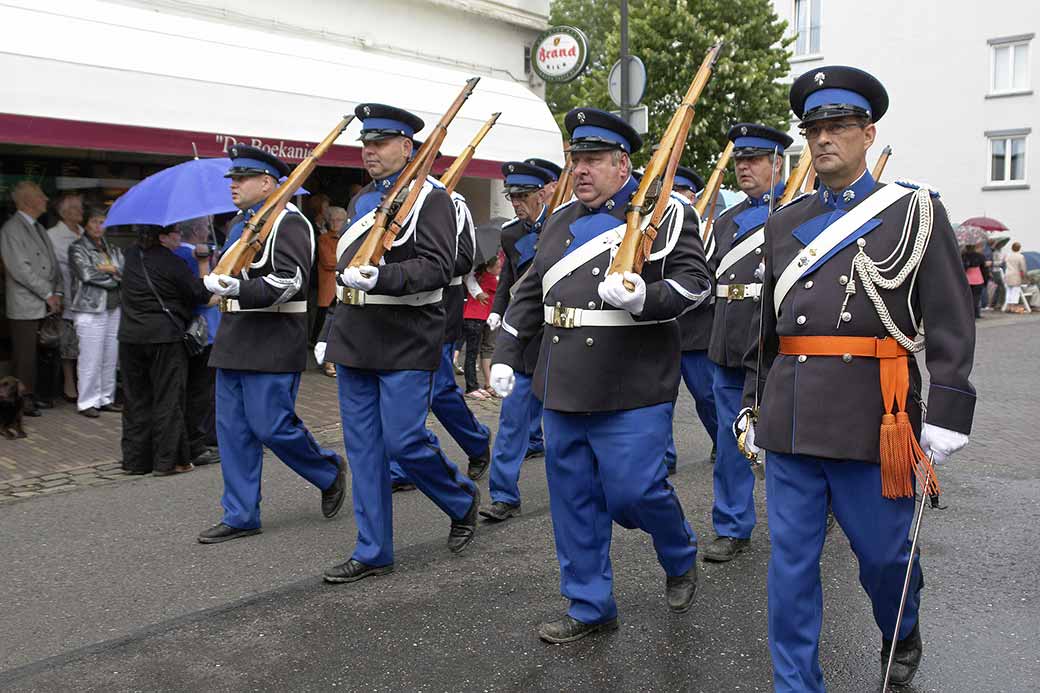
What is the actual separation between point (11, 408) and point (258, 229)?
3.65 m

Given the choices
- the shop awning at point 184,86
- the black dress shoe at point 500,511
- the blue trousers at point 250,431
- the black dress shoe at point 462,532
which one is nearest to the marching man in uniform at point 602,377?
the black dress shoe at point 462,532

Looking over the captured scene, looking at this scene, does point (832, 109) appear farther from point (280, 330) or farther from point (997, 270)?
point (997, 270)

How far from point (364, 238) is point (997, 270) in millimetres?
22329

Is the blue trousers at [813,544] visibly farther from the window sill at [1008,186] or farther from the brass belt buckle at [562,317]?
the window sill at [1008,186]

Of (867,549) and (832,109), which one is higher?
(832,109)

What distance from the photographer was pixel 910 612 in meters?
3.74

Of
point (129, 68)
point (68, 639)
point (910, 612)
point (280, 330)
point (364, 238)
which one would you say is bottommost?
point (68, 639)

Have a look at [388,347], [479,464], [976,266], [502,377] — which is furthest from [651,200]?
[976,266]

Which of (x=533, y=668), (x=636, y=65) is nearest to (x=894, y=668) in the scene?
(x=533, y=668)

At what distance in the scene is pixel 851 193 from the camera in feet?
11.8

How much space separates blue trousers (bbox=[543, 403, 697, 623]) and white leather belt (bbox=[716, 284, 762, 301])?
145 centimetres

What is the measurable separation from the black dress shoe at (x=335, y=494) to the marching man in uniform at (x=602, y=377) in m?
2.13

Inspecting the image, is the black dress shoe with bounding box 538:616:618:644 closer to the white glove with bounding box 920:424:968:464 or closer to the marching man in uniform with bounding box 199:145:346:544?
the white glove with bounding box 920:424:968:464

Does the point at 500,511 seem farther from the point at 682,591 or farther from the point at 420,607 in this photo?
the point at 682,591
